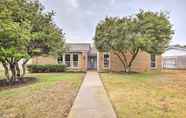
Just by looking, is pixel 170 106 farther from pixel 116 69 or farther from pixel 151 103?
pixel 116 69

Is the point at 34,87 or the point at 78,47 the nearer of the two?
the point at 34,87

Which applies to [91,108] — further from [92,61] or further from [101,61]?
[92,61]

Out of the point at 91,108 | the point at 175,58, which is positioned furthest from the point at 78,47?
the point at 91,108

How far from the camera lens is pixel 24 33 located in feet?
55.7

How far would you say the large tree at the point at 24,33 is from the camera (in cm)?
1620

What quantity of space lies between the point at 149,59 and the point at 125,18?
9.02m

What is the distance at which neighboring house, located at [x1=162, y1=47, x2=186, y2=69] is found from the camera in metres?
41.3

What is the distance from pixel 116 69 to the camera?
34.7 metres

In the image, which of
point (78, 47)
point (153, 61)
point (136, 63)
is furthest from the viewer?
point (78, 47)

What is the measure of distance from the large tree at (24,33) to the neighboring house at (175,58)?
24374 millimetres

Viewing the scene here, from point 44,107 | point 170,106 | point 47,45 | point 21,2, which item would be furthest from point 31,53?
point 170,106

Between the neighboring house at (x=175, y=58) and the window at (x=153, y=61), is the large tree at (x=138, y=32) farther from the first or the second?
the neighboring house at (x=175, y=58)

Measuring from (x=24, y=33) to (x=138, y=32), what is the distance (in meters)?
14.1

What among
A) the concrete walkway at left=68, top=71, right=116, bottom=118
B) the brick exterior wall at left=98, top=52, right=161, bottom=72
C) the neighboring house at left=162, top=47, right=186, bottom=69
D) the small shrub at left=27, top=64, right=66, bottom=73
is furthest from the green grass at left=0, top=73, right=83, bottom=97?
the neighboring house at left=162, top=47, right=186, bottom=69
